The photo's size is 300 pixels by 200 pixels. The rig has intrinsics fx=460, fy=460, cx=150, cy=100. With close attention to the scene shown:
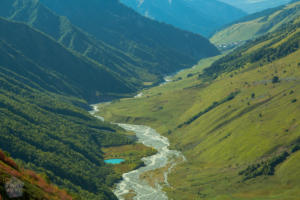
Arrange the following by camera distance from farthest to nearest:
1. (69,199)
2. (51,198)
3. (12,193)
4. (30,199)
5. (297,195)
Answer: (297,195) → (69,199) → (51,198) → (30,199) → (12,193)

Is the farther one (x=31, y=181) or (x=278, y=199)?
(x=278, y=199)

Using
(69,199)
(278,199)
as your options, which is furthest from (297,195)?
(69,199)

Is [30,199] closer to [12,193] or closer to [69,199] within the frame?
[12,193]

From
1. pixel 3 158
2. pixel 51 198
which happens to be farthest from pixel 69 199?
pixel 3 158

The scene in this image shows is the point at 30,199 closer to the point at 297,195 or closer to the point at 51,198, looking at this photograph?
the point at 51,198

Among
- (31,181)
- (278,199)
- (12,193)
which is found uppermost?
(278,199)

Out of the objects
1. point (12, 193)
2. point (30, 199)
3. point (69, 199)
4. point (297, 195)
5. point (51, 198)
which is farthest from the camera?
point (297, 195)

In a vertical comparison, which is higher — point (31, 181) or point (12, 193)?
point (31, 181)
